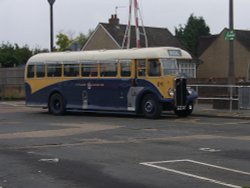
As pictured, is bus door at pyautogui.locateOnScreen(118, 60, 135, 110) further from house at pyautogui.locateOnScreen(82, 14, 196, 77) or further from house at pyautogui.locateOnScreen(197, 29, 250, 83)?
house at pyautogui.locateOnScreen(197, 29, 250, 83)

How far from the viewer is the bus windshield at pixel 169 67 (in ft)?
74.0

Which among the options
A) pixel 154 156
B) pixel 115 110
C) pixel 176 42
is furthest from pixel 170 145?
pixel 176 42

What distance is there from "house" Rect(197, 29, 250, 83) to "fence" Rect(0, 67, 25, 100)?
27759mm

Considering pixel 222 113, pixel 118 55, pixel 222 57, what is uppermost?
pixel 222 57

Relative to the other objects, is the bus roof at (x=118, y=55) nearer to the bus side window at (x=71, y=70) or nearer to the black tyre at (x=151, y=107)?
the bus side window at (x=71, y=70)

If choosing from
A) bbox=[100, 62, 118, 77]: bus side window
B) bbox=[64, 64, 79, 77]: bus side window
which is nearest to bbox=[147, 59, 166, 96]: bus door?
bbox=[100, 62, 118, 77]: bus side window

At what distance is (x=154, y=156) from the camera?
39.5ft

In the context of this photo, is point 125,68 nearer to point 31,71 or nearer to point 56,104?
point 56,104

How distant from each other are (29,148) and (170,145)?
335 cm

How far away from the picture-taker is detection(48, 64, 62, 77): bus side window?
26.1 meters

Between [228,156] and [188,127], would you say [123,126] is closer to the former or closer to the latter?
[188,127]

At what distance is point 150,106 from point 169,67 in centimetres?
169

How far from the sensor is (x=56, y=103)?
26234 mm

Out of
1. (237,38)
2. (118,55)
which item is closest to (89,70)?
(118,55)
